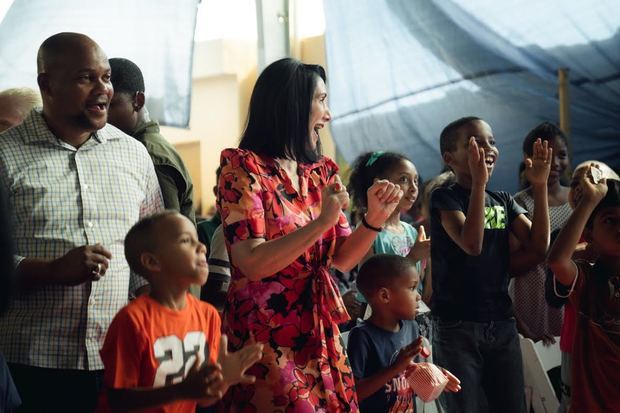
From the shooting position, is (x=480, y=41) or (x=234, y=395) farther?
(x=480, y=41)

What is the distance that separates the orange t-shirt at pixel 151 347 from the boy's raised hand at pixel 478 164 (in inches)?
52.0

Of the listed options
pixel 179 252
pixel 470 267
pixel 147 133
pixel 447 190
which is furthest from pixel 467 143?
pixel 179 252

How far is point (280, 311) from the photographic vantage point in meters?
2.47

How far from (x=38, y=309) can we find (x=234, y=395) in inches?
23.5

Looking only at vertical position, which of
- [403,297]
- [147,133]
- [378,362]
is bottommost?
[378,362]

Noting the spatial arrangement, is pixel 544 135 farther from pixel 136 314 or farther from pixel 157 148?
pixel 136 314

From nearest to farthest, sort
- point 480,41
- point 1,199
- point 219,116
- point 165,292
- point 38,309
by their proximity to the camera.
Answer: point 1,199, point 165,292, point 38,309, point 480,41, point 219,116

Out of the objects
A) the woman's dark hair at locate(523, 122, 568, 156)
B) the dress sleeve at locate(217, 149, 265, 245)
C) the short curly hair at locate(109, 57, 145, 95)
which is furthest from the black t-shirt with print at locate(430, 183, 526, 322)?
the short curly hair at locate(109, 57, 145, 95)

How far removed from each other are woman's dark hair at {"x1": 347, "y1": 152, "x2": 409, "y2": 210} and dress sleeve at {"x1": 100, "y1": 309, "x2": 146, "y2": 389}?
1912 millimetres

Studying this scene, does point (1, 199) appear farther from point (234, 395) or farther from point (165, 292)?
point (234, 395)

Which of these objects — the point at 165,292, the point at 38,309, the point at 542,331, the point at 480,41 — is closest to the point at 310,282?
the point at 165,292

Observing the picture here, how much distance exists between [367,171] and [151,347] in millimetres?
2048

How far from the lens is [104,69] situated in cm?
262

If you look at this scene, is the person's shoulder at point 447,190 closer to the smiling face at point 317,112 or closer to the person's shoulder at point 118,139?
the smiling face at point 317,112
